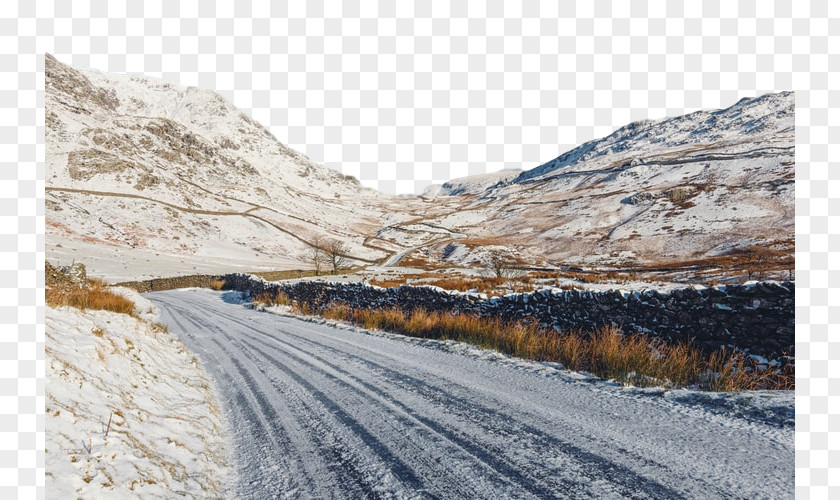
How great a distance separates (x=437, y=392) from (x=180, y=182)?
11248 cm

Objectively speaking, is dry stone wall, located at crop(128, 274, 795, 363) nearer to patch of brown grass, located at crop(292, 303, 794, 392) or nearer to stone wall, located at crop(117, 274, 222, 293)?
patch of brown grass, located at crop(292, 303, 794, 392)

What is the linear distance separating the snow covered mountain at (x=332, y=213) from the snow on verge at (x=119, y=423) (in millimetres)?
48162

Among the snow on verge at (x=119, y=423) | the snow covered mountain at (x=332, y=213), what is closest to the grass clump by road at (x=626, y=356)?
the snow on verge at (x=119, y=423)

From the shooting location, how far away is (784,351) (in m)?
6.45

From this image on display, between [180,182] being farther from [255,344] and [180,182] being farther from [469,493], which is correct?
[469,493]

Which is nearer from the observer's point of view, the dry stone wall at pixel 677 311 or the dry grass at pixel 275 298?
the dry stone wall at pixel 677 311

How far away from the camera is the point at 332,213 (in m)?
136

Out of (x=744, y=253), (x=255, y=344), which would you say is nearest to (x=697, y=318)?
(x=255, y=344)

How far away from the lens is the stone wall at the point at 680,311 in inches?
262

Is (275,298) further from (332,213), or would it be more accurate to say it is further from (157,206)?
(332,213)

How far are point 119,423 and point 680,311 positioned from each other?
10.1 m

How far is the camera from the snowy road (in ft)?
11.6

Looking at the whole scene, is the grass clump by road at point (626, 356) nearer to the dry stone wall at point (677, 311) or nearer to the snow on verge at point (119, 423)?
the dry stone wall at point (677, 311)

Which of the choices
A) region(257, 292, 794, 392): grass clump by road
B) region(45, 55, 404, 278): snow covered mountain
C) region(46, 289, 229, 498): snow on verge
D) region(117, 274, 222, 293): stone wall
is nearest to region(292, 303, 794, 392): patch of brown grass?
region(257, 292, 794, 392): grass clump by road
